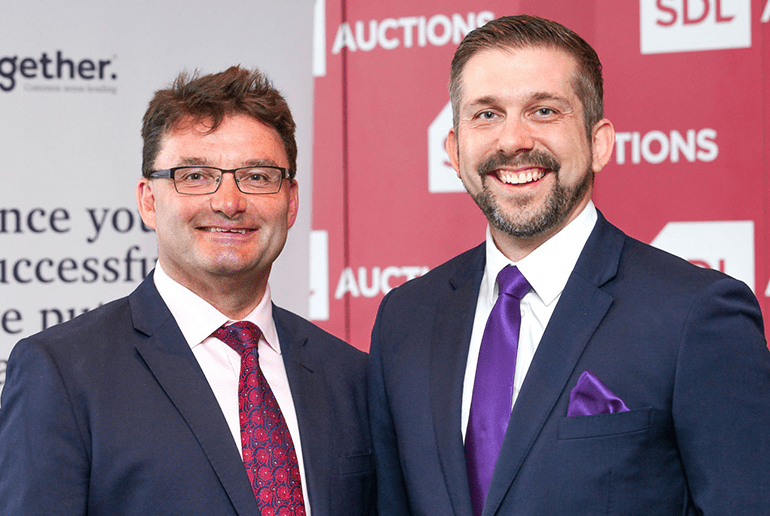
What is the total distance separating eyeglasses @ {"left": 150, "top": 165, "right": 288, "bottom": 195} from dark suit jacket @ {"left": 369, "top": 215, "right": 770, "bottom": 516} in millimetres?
674

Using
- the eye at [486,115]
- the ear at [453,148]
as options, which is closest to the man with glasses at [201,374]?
the ear at [453,148]

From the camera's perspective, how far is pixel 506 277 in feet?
4.94

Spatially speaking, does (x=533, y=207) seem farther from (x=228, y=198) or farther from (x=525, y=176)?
(x=228, y=198)

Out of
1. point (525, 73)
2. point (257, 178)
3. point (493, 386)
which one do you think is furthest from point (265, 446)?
point (525, 73)

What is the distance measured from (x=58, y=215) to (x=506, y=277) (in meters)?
2.00

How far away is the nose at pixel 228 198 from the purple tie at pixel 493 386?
593mm

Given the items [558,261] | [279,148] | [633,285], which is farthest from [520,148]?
[279,148]

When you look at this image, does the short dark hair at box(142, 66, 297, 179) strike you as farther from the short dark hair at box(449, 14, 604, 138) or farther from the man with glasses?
the short dark hair at box(449, 14, 604, 138)

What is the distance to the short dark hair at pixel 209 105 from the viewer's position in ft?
5.62

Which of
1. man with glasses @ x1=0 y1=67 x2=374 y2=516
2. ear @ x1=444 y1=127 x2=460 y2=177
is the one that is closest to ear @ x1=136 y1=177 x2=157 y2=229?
man with glasses @ x1=0 y1=67 x2=374 y2=516

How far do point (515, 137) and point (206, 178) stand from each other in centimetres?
69

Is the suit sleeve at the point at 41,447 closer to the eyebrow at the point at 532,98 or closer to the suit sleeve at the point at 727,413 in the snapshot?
the eyebrow at the point at 532,98

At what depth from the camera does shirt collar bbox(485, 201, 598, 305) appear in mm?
1479

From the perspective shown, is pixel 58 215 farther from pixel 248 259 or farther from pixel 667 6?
pixel 667 6
